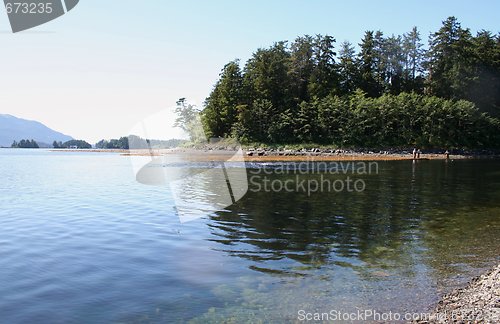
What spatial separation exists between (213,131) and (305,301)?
11227 cm

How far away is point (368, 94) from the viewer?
114 metres

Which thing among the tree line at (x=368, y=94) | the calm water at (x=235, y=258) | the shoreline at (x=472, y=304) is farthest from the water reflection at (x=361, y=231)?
the tree line at (x=368, y=94)

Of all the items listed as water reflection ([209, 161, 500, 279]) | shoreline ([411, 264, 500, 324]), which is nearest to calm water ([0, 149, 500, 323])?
water reflection ([209, 161, 500, 279])

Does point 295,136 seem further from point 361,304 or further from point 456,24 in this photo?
point 361,304

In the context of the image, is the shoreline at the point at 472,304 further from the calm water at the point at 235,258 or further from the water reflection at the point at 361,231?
the water reflection at the point at 361,231

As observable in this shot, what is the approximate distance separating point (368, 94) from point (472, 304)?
369ft

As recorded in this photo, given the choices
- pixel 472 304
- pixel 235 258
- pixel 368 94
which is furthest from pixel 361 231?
pixel 368 94

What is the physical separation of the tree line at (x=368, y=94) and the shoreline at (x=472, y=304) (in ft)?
283

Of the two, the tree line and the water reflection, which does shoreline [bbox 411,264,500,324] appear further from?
the tree line

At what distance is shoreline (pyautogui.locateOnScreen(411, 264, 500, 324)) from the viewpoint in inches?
300

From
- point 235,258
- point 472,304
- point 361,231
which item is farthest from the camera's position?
point 361,231

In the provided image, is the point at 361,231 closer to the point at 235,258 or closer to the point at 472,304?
the point at 235,258

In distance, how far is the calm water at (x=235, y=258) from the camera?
29.6 ft

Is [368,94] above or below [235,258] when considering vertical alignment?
above
